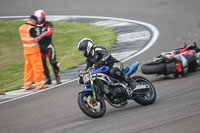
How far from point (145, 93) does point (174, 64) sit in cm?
165

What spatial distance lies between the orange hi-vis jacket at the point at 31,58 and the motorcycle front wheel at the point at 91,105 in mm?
3742

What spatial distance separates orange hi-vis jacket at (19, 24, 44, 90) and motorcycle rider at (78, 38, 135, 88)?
3.45 meters

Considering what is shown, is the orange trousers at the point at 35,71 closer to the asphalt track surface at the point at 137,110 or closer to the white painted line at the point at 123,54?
the asphalt track surface at the point at 137,110

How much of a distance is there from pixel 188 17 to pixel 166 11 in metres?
1.60

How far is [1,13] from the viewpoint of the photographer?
20.3 m

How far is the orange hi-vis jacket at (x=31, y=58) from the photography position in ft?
33.8

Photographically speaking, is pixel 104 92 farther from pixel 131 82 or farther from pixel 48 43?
pixel 48 43

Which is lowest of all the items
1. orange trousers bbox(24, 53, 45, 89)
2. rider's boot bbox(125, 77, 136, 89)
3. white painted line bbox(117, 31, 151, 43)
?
orange trousers bbox(24, 53, 45, 89)

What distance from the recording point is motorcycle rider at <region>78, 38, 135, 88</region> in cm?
683

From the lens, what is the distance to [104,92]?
6965mm

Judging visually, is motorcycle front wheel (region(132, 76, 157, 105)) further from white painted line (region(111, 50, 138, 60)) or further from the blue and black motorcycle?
white painted line (region(111, 50, 138, 60))

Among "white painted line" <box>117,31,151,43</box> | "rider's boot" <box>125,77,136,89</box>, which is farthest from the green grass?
"rider's boot" <box>125,77,136,89</box>

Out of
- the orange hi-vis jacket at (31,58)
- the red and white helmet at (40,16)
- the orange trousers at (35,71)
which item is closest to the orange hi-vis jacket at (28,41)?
the orange hi-vis jacket at (31,58)

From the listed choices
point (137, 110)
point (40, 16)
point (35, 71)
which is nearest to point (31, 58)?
point (35, 71)
